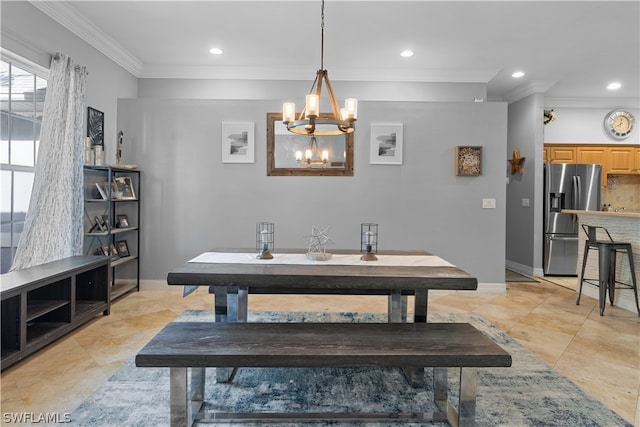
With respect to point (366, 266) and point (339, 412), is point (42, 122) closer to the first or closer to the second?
point (366, 266)

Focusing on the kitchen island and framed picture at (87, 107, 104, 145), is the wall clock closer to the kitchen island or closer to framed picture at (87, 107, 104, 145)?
the kitchen island

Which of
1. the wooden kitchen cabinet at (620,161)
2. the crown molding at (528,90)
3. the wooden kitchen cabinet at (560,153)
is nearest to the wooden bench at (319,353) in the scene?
the crown molding at (528,90)

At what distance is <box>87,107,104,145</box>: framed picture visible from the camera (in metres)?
3.89

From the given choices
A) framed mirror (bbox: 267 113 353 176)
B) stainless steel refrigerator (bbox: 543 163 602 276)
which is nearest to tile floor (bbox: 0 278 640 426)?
stainless steel refrigerator (bbox: 543 163 602 276)

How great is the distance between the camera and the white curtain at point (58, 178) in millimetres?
3137

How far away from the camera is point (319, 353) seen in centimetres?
166

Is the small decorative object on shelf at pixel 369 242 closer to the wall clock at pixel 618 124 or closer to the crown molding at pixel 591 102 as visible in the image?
the crown molding at pixel 591 102

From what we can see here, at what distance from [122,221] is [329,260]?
309 centimetres

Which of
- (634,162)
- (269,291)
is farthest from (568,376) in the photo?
(634,162)

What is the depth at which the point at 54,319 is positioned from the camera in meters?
3.02

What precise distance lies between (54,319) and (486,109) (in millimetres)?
5073

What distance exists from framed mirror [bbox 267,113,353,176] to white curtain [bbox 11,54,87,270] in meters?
2.01

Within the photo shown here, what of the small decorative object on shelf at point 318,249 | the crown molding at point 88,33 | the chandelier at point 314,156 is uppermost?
the crown molding at point 88,33

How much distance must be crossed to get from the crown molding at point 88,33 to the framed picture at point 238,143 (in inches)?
59.9
